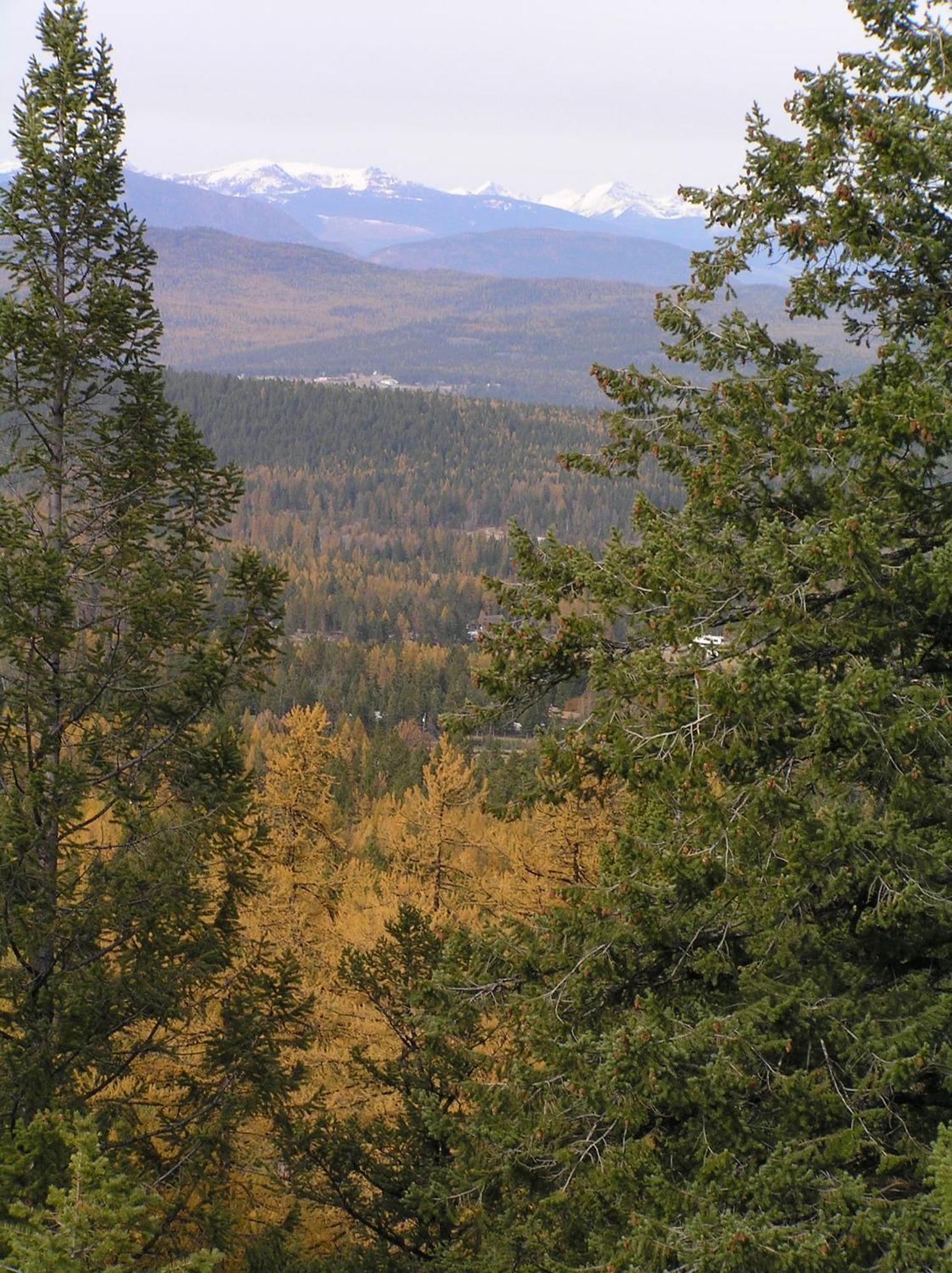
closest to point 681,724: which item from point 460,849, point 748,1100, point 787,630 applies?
point 787,630

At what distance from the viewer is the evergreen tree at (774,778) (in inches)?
221

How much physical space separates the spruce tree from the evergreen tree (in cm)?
258

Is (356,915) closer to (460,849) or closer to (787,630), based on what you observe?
(460,849)

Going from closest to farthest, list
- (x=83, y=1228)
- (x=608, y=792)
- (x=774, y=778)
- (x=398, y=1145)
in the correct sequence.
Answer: (x=83, y=1228) → (x=774, y=778) → (x=608, y=792) → (x=398, y=1145)

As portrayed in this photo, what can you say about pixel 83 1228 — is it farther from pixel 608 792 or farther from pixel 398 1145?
pixel 398 1145

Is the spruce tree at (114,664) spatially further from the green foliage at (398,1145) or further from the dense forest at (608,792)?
the green foliage at (398,1145)

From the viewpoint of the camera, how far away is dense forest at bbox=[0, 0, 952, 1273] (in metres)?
5.70

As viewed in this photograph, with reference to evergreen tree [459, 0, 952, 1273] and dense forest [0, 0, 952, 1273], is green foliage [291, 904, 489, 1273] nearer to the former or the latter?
dense forest [0, 0, 952, 1273]

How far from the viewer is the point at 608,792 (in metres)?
8.34

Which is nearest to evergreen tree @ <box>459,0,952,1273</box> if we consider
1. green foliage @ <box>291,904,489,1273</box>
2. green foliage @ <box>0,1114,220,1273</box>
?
green foliage @ <box>291,904,489,1273</box>

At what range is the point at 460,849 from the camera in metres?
20.7

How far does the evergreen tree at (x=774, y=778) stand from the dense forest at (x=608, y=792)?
32mm

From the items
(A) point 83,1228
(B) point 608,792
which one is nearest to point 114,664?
(B) point 608,792

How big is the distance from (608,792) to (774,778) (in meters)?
2.62
